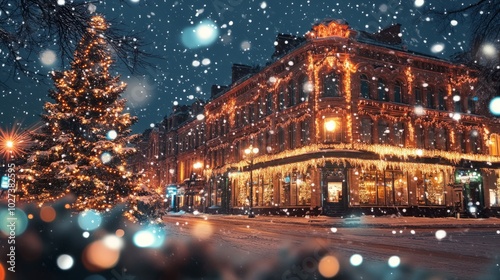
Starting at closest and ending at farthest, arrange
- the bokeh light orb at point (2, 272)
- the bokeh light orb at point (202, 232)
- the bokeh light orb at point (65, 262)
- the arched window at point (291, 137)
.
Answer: the bokeh light orb at point (2, 272) < the bokeh light orb at point (65, 262) < the bokeh light orb at point (202, 232) < the arched window at point (291, 137)

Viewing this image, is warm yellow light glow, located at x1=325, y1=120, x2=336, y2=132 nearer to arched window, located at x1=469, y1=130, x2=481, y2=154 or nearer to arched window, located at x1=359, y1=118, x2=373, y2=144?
arched window, located at x1=359, y1=118, x2=373, y2=144

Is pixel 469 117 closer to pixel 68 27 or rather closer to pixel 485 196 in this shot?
pixel 485 196

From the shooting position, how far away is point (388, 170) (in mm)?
31906

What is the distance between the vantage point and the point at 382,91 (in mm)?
32969

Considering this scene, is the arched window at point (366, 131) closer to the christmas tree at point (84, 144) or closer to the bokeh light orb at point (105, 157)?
the christmas tree at point (84, 144)

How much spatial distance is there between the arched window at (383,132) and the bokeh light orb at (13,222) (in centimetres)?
2762

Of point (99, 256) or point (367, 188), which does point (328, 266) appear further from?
point (367, 188)

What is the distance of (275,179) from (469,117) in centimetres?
1694

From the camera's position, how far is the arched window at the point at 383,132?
32.0 m

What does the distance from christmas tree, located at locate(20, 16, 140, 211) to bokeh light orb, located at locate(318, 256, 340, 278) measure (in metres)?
7.77

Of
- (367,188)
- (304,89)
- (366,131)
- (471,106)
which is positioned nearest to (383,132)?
(366,131)

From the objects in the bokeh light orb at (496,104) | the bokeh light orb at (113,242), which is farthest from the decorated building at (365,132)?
the bokeh light orb at (113,242)

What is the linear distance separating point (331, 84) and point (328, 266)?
82.2 ft

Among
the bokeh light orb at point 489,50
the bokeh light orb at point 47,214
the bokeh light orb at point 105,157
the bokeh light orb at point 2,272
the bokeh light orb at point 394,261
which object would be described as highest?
the bokeh light orb at point 489,50
